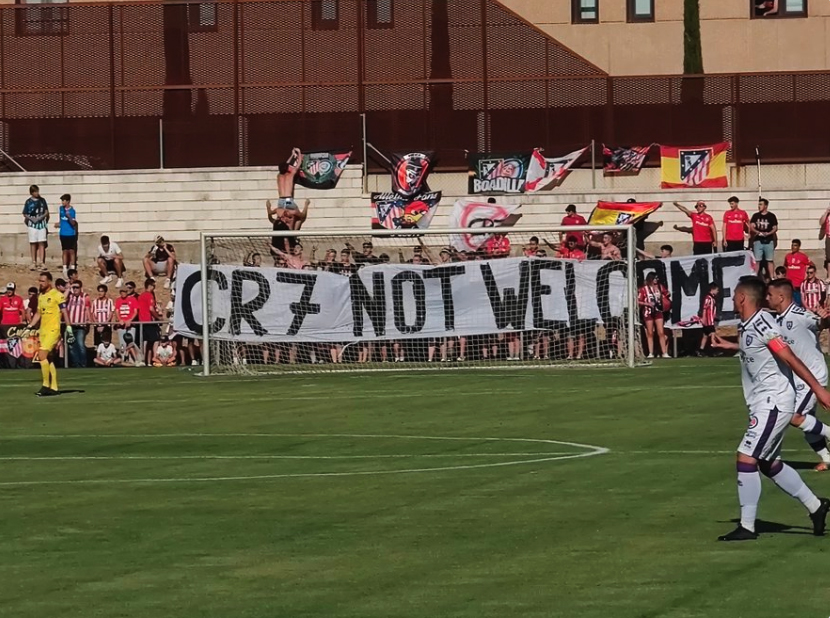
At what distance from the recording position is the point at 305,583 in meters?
10.7

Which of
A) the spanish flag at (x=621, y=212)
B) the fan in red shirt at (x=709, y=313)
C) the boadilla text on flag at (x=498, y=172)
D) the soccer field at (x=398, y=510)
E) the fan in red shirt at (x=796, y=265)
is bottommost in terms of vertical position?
the soccer field at (x=398, y=510)

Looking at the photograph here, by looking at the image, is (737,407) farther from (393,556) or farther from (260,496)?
(393,556)

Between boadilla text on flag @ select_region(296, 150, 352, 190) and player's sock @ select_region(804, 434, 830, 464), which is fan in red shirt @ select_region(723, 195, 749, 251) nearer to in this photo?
boadilla text on flag @ select_region(296, 150, 352, 190)

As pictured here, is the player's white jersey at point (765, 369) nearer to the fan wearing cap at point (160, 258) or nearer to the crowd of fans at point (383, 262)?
the crowd of fans at point (383, 262)

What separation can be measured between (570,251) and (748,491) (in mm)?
20735

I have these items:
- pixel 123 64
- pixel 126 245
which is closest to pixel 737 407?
pixel 126 245

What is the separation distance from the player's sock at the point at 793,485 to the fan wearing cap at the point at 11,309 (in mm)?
24098

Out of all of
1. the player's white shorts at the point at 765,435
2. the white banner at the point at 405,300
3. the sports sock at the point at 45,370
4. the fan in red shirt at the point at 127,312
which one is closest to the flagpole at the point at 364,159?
the fan in red shirt at the point at 127,312

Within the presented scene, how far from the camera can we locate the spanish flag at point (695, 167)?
39375 mm

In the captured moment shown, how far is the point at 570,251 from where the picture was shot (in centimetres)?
3244

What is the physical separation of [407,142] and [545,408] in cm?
1978

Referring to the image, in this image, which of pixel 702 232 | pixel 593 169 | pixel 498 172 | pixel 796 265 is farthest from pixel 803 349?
pixel 593 169

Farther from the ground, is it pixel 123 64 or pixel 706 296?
pixel 123 64

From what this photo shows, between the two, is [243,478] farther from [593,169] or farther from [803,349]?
[593,169]
